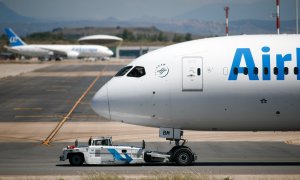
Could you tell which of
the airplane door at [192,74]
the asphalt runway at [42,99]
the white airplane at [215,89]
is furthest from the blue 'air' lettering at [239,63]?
the asphalt runway at [42,99]

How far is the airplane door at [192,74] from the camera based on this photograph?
26.9 metres

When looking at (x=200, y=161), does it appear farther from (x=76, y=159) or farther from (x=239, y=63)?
(x=76, y=159)

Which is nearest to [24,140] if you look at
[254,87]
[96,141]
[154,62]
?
[96,141]

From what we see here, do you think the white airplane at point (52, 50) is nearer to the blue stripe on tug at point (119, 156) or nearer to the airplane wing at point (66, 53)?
the airplane wing at point (66, 53)

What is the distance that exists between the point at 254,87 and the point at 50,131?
17.8 metres

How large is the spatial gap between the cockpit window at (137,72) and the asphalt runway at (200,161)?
3.68 meters

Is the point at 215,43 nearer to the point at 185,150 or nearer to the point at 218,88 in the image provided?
the point at 218,88

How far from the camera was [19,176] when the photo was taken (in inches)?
1021

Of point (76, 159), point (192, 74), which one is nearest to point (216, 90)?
point (192, 74)

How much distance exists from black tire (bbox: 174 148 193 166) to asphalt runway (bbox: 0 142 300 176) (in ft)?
0.94

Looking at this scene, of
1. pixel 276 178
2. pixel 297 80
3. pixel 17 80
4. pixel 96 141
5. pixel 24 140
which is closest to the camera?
pixel 276 178

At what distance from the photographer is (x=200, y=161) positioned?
2969cm

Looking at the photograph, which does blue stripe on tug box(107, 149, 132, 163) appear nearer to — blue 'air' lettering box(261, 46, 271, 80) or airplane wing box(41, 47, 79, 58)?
blue 'air' lettering box(261, 46, 271, 80)

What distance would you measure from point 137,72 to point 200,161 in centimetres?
502
